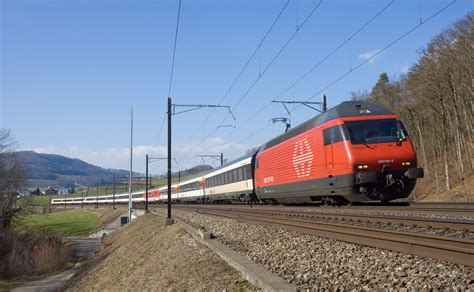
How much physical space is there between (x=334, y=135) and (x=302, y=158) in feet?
11.0

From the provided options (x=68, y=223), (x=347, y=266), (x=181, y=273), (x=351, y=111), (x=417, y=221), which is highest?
(x=351, y=111)

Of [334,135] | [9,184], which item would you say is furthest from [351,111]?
[9,184]

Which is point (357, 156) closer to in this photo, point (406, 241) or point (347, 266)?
point (406, 241)

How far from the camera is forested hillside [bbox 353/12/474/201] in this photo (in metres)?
34.7

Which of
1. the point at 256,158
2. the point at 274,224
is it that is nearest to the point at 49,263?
the point at 256,158

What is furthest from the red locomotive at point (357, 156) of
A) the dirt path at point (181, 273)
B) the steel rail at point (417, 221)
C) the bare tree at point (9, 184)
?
the bare tree at point (9, 184)

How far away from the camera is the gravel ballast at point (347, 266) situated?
604 cm

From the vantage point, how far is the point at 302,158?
68.1 feet

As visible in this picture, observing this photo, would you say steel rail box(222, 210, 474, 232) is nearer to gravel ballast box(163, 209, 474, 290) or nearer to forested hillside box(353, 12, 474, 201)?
gravel ballast box(163, 209, 474, 290)

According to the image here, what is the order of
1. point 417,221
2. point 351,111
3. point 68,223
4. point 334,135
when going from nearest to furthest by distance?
1. point 417,221
2. point 334,135
3. point 351,111
4. point 68,223

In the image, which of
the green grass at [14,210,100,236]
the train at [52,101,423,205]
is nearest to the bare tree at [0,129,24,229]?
the green grass at [14,210,100,236]

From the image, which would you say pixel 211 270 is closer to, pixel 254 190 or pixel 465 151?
pixel 254 190

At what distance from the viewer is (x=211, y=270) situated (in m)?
9.09

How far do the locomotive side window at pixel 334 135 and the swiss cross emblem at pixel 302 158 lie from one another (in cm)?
146
